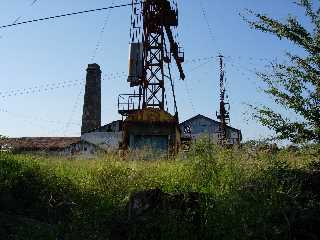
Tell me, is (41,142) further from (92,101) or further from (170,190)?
(170,190)

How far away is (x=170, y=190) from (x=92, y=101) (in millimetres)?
26764

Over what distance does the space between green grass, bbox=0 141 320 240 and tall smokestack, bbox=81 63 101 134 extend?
80.2 feet

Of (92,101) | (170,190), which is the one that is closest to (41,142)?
(92,101)

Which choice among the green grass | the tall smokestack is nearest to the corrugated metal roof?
the tall smokestack

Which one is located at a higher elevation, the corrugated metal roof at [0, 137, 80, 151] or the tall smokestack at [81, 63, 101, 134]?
the tall smokestack at [81, 63, 101, 134]

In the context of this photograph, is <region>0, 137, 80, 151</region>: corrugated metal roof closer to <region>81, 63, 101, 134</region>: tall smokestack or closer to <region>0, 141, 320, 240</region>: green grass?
<region>81, 63, 101, 134</region>: tall smokestack

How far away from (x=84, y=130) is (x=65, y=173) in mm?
26191

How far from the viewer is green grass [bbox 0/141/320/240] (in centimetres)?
570

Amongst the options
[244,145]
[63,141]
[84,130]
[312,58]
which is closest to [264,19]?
[312,58]

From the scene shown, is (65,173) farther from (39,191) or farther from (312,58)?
(312,58)

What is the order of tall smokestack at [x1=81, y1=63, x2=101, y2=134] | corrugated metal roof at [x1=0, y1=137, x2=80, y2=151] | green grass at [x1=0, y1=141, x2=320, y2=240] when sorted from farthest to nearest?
corrugated metal roof at [x1=0, y1=137, x2=80, y2=151] → tall smokestack at [x1=81, y1=63, x2=101, y2=134] → green grass at [x1=0, y1=141, x2=320, y2=240]

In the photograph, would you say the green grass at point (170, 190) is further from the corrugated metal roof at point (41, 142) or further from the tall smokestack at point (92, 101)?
the corrugated metal roof at point (41, 142)

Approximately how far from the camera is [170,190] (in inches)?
296

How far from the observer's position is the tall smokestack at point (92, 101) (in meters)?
33.7
